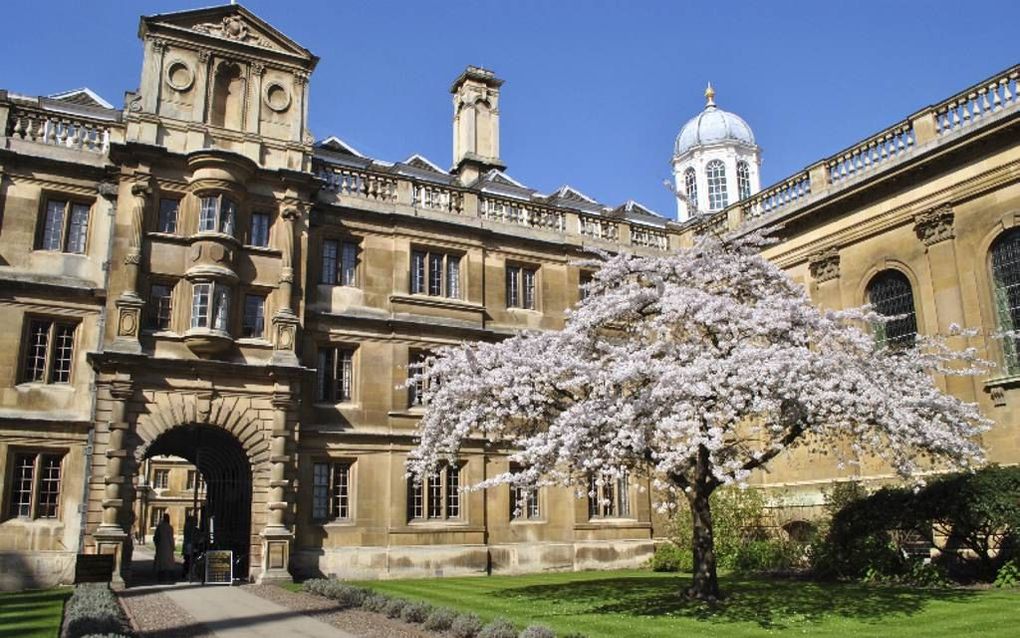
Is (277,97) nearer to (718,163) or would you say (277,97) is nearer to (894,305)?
(894,305)

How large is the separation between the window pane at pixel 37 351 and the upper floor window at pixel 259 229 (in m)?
5.61

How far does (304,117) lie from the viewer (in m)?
25.3

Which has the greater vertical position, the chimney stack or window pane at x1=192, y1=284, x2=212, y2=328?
the chimney stack

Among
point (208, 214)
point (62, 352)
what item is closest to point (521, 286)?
point (208, 214)

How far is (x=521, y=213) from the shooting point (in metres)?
28.8

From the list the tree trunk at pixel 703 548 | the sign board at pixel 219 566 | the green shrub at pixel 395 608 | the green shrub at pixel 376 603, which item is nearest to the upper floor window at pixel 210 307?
the sign board at pixel 219 566

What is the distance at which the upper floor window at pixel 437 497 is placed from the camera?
2483cm

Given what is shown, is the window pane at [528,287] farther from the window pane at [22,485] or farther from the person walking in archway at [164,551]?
the window pane at [22,485]

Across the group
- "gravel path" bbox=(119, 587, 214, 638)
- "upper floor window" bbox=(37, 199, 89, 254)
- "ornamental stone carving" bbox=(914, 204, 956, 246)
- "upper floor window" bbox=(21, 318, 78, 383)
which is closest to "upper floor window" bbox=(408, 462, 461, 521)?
"gravel path" bbox=(119, 587, 214, 638)

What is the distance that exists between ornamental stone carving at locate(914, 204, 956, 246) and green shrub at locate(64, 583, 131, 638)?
20662 mm

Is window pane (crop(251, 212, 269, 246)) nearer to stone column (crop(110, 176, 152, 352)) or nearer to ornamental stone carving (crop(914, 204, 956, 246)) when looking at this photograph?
stone column (crop(110, 176, 152, 352))

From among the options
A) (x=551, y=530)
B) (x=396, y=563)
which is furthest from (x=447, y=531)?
(x=551, y=530)

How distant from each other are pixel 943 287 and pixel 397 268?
15.3m

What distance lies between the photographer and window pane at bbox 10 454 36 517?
20.5 metres
